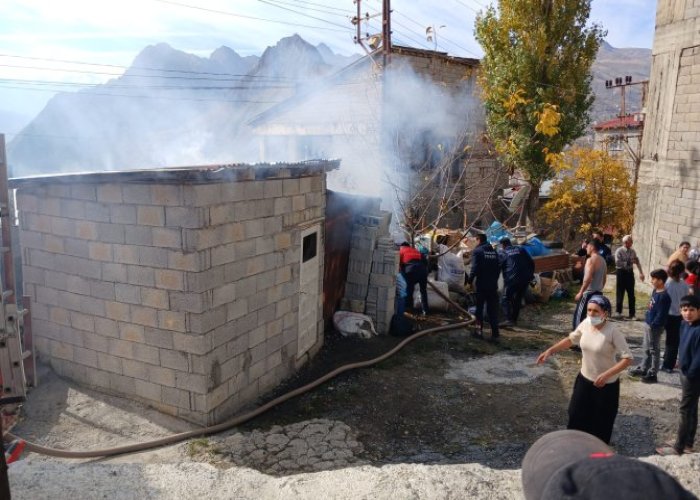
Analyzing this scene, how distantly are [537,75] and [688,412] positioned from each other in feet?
45.1

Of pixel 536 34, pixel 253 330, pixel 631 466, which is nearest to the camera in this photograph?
pixel 631 466

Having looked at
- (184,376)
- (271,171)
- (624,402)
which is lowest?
(624,402)

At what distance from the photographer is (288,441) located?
547 cm

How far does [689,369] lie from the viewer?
4.73 meters

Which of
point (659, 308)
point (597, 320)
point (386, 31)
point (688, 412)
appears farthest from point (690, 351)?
point (386, 31)

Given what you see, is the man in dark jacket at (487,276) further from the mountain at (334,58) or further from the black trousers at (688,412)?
the mountain at (334,58)

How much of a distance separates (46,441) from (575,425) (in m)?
5.07

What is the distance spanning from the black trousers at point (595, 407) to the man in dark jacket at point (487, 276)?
4325 millimetres

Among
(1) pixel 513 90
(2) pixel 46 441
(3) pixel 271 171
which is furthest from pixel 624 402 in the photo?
(1) pixel 513 90

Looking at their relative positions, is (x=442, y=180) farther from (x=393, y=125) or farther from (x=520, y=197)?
(x=520, y=197)

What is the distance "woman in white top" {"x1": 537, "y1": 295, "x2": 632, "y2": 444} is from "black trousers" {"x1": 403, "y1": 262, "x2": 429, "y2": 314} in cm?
506

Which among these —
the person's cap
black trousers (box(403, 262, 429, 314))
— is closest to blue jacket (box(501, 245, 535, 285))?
black trousers (box(403, 262, 429, 314))

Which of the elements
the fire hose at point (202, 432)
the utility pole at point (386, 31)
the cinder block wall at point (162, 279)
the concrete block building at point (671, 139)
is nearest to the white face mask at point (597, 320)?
the fire hose at point (202, 432)

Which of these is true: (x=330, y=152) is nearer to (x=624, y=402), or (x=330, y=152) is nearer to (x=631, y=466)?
(x=624, y=402)
